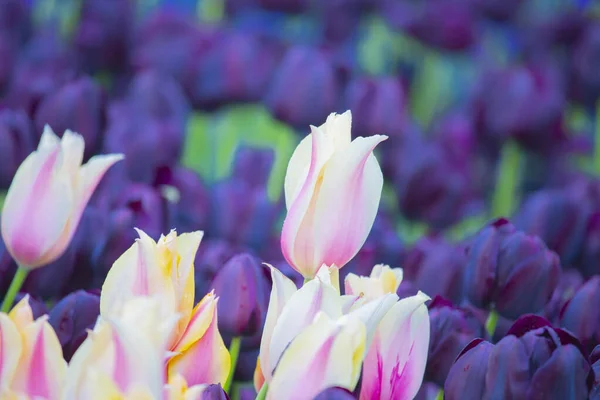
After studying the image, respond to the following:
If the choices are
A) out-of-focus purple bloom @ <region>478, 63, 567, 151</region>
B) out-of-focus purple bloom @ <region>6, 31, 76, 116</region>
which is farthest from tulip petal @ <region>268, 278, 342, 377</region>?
out-of-focus purple bloom @ <region>478, 63, 567, 151</region>

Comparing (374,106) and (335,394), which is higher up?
(335,394)

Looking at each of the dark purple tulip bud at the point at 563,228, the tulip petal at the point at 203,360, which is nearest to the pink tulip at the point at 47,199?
the tulip petal at the point at 203,360

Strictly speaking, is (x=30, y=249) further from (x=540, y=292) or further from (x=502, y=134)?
(x=502, y=134)

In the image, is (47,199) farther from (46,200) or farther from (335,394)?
(335,394)

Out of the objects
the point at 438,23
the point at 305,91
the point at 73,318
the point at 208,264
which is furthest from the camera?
the point at 438,23

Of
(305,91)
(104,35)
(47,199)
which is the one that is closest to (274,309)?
(47,199)

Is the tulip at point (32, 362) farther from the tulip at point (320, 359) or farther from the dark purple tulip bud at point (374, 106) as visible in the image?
the dark purple tulip bud at point (374, 106)
